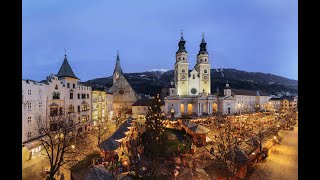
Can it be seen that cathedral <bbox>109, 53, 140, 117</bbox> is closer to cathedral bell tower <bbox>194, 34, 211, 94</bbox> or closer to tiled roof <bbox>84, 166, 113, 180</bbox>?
cathedral bell tower <bbox>194, 34, 211, 94</bbox>

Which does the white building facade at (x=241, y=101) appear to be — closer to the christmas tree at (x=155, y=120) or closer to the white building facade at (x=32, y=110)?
the christmas tree at (x=155, y=120)

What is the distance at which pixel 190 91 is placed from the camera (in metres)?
58.1

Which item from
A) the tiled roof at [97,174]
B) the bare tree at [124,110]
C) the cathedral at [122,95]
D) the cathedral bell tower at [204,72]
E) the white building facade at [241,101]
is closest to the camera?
the tiled roof at [97,174]

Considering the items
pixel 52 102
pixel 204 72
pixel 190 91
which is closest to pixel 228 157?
pixel 52 102

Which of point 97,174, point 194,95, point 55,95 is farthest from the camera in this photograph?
point 194,95

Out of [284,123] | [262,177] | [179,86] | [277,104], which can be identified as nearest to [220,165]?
[262,177]

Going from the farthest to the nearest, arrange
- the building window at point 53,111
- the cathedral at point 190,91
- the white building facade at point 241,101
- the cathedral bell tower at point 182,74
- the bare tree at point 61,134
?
the cathedral bell tower at point 182,74 < the white building facade at point 241,101 < the cathedral at point 190,91 < the building window at point 53,111 < the bare tree at point 61,134

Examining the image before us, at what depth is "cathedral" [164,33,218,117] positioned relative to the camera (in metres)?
52.6

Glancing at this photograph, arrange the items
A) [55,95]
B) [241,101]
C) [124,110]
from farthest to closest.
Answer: [241,101] → [124,110] → [55,95]

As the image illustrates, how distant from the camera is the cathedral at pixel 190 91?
52594 mm

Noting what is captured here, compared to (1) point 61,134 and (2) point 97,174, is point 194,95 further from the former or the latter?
(2) point 97,174

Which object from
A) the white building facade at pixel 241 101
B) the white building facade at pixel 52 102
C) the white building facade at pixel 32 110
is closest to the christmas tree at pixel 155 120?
the white building facade at pixel 52 102

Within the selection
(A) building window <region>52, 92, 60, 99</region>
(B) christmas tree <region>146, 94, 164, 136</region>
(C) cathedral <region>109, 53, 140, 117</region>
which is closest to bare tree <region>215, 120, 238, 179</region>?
(B) christmas tree <region>146, 94, 164, 136</region>
